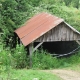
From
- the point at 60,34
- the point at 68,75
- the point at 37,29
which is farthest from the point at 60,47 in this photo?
the point at 68,75

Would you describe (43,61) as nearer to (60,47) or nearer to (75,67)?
(75,67)

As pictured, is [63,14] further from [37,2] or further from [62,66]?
[62,66]

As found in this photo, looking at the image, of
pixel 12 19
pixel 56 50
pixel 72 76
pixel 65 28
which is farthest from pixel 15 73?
pixel 12 19

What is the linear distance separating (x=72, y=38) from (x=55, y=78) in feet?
15.3

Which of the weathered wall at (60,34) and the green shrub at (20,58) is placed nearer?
the green shrub at (20,58)

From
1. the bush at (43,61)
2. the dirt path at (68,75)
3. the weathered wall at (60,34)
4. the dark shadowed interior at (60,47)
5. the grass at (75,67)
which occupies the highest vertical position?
the weathered wall at (60,34)

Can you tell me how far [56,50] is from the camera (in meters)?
17.6

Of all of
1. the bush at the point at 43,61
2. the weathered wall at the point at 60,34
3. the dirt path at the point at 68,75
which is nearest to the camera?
the dirt path at the point at 68,75

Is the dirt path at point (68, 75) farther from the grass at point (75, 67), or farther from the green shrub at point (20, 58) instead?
the green shrub at point (20, 58)

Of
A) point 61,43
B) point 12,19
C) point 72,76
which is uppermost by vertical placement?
point 12,19

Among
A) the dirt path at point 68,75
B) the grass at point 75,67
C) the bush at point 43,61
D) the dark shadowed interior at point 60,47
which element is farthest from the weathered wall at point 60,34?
the dirt path at point 68,75

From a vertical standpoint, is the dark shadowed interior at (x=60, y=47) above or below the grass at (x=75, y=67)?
above

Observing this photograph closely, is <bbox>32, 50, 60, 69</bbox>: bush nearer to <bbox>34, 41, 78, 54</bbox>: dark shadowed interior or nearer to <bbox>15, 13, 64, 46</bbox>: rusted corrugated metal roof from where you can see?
<bbox>15, 13, 64, 46</bbox>: rusted corrugated metal roof

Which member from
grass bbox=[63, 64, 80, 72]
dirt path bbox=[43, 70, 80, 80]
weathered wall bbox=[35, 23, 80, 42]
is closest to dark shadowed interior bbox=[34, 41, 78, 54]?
weathered wall bbox=[35, 23, 80, 42]
